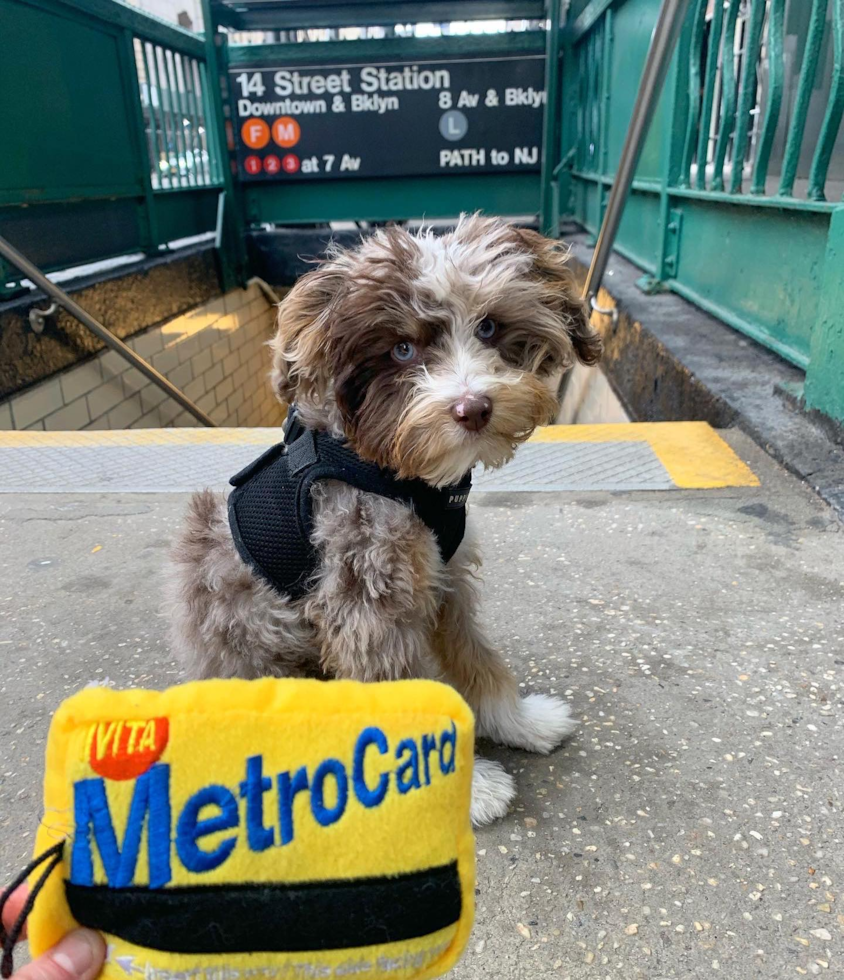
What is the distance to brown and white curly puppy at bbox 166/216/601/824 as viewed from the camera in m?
1.82

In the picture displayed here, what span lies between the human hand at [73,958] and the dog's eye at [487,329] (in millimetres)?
1443

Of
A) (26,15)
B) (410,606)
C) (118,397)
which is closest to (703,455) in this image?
(410,606)

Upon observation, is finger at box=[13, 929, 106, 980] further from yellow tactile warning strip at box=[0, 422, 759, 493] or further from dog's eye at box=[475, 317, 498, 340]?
yellow tactile warning strip at box=[0, 422, 759, 493]

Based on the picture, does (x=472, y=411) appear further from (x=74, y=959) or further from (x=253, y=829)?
(x=74, y=959)

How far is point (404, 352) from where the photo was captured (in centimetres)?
188

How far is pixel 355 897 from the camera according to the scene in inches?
42.2

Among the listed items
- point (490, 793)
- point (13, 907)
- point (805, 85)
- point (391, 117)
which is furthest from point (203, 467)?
point (391, 117)

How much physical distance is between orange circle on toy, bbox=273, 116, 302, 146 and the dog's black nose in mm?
8789

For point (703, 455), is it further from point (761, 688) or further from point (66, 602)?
point (66, 602)

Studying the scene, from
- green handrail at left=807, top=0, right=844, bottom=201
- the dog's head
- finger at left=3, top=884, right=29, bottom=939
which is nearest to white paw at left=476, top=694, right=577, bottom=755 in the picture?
the dog's head

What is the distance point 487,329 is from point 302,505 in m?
0.64

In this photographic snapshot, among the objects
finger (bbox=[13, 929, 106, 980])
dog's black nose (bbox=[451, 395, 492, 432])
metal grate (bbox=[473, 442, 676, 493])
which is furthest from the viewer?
metal grate (bbox=[473, 442, 676, 493])

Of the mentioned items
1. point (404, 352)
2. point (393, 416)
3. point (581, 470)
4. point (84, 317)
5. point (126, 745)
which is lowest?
point (581, 470)

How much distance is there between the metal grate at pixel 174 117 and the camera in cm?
858
